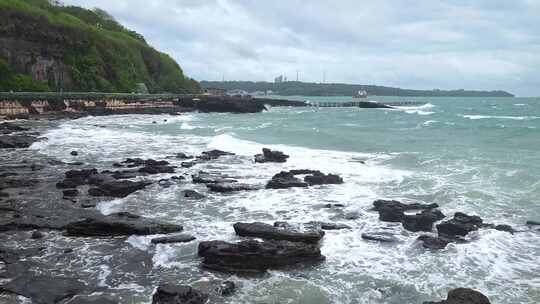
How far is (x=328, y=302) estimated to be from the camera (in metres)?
10.6

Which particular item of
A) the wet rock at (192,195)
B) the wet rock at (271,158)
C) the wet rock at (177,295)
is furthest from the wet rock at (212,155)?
the wet rock at (177,295)

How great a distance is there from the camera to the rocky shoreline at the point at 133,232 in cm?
1075

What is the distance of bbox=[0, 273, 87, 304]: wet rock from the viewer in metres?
10.3

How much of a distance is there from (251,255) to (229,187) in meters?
9.05

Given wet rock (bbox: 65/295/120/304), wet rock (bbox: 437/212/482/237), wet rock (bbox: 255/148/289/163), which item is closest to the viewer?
wet rock (bbox: 65/295/120/304)

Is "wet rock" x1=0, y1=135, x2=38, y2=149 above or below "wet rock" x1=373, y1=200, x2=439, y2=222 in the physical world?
above

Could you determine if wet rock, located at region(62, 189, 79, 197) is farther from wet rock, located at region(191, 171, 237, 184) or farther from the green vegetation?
the green vegetation

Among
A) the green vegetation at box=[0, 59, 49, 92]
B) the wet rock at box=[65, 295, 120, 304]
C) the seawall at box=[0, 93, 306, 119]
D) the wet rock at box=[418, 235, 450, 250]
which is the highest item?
the green vegetation at box=[0, 59, 49, 92]

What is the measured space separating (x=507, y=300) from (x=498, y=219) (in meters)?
6.68

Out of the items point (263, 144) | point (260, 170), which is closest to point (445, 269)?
point (260, 170)

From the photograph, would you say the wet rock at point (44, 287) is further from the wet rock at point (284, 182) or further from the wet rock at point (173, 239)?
the wet rock at point (284, 182)

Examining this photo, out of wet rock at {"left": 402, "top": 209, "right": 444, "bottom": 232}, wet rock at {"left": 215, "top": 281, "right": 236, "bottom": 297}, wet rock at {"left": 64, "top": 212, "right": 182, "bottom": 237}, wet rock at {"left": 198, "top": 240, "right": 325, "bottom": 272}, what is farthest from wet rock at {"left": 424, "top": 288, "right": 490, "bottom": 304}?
wet rock at {"left": 64, "top": 212, "right": 182, "bottom": 237}

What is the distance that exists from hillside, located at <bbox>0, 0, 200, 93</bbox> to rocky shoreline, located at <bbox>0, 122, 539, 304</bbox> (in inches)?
2123

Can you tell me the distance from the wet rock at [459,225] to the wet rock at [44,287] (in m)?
9.77
